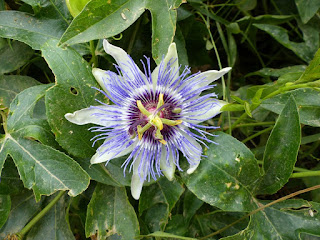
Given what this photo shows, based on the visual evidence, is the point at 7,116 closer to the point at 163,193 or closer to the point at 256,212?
the point at 163,193

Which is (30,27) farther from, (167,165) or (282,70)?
(282,70)

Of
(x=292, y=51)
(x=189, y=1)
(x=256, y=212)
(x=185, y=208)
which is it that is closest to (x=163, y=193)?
(x=185, y=208)

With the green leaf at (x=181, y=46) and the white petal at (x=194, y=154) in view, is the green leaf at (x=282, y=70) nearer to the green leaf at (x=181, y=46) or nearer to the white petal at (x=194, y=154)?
the green leaf at (x=181, y=46)

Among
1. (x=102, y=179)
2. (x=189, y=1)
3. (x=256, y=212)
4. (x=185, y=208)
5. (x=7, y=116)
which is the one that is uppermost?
(x=189, y=1)

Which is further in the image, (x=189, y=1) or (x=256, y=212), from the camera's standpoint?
(x=189, y=1)

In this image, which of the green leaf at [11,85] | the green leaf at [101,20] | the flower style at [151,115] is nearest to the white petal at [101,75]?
the flower style at [151,115]

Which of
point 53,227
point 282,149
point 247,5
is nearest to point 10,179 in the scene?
point 53,227

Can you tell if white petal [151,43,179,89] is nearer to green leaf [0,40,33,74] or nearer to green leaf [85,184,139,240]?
green leaf [85,184,139,240]
